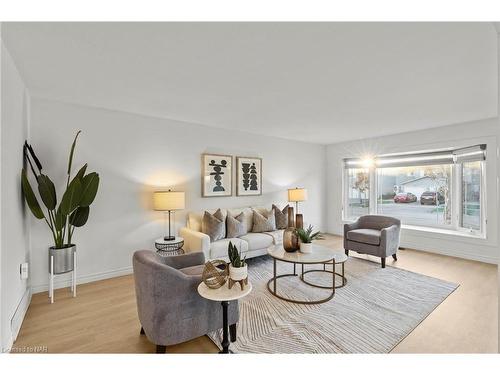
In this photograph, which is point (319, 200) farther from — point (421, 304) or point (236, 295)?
point (236, 295)

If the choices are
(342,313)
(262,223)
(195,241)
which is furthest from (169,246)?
(342,313)

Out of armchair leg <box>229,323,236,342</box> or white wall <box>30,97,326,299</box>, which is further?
white wall <box>30,97,326,299</box>

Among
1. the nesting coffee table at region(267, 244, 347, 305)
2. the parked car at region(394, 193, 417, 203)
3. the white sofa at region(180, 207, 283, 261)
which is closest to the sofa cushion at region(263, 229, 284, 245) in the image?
the white sofa at region(180, 207, 283, 261)

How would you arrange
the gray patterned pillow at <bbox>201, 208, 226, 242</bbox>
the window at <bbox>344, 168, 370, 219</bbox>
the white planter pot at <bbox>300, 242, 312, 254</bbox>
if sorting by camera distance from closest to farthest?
the white planter pot at <bbox>300, 242, 312, 254</bbox> → the gray patterned pillow at <bbox>201, 208, 226, 242</bbox> → the window at <bbox>344, 168, 370, 219</bbox>

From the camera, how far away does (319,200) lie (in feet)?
20.4

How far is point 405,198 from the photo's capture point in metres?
5.20

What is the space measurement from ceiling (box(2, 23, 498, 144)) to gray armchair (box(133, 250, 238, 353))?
5.39ft

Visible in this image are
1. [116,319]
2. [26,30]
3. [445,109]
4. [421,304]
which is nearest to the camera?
[26,30]

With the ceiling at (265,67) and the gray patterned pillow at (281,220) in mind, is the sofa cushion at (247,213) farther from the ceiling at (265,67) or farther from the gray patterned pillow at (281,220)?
the ceiling at (265,67)

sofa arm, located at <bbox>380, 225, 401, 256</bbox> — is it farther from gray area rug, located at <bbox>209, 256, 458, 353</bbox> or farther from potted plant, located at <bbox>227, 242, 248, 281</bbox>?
potted plant, located at <bbox>227, 242, 248, 281</bbox>

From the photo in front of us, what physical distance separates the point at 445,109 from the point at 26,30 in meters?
4.67

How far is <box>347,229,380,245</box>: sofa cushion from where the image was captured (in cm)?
380

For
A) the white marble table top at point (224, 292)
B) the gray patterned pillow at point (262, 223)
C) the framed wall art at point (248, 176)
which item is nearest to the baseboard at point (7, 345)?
the white marble table top at point (224, 292)
